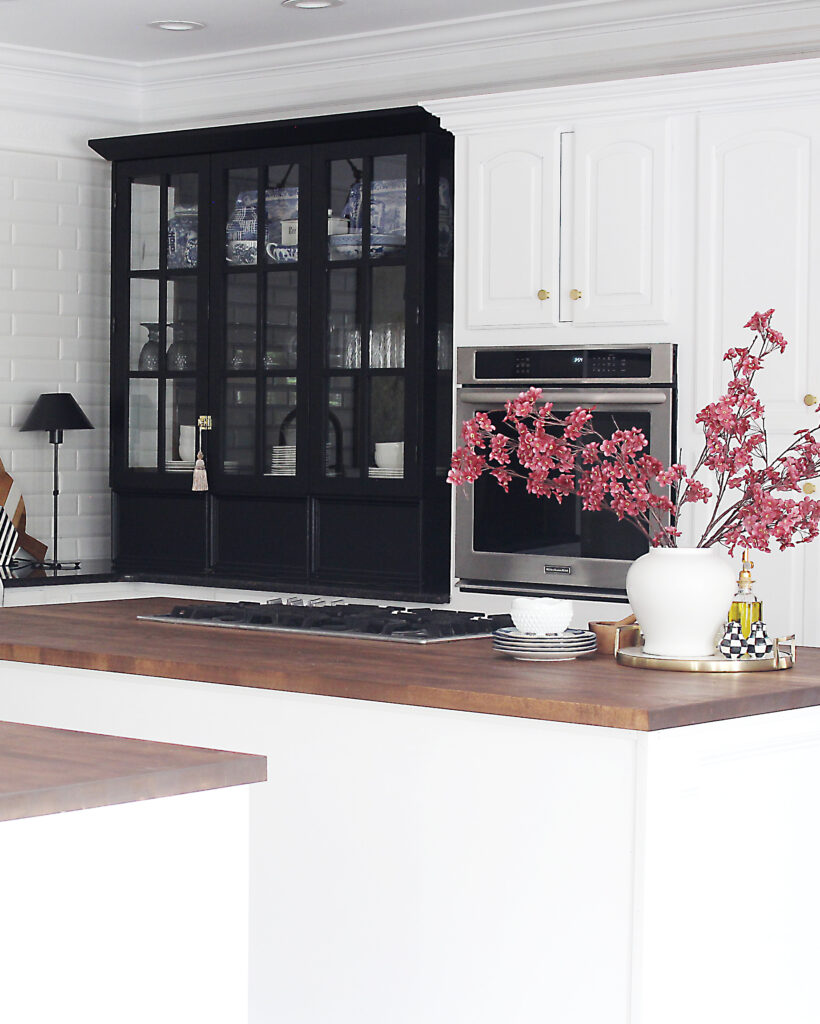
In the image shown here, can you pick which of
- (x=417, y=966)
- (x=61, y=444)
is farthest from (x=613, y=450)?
(x=61, y=444)

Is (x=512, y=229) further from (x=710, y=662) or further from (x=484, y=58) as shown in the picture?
(x=710, y=662)

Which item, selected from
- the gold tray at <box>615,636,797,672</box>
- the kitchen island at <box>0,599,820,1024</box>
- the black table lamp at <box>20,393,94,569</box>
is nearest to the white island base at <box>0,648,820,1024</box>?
the kitchen island at <box>0,599,820,1024</box>

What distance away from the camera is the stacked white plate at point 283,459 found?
5223mm

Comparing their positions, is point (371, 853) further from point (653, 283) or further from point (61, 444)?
point (61, 444)

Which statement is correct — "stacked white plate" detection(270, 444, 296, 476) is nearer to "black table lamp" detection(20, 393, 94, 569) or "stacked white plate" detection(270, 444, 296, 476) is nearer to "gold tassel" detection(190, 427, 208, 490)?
"gold tassel" detection(190, 427, 208, 490)

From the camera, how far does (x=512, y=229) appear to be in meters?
4.66

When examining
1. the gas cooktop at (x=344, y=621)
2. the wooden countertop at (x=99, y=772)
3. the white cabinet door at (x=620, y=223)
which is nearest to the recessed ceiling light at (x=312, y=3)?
the white cabinet door at (x=620, y=223)

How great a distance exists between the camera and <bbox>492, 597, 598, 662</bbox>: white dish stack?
2.73 metres

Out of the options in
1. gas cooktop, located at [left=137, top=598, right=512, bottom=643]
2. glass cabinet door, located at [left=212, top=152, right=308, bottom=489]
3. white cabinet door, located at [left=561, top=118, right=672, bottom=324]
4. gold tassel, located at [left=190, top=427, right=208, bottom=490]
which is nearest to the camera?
gas cooktop, located at [left=137, top=598, right=512, bottom=643]

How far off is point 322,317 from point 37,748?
3.48m

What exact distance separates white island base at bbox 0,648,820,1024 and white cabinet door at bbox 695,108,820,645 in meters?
1.74

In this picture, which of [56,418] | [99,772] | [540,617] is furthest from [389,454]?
[99,772]

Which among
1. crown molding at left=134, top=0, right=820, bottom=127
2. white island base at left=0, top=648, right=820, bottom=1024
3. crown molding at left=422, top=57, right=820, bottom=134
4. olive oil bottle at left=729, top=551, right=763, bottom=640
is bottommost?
white island base at left=0, top=648, right=820, bottom=1024

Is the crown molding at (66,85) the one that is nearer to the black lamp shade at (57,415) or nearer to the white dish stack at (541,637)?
the black lamp shade at (57,415)
